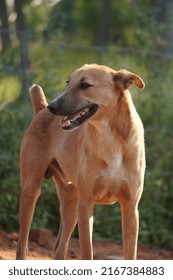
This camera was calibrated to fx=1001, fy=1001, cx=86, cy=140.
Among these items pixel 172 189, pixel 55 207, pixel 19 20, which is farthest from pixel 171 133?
pixel 19 20

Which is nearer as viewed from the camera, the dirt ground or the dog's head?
the dog's head

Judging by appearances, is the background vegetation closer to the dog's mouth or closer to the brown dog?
the brown dog

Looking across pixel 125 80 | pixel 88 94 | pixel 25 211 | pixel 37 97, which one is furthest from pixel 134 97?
pixel 88 94

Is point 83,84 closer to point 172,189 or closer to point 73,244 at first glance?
point 73,244

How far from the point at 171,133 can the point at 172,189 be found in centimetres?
67

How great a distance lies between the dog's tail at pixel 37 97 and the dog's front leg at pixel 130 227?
159 cm

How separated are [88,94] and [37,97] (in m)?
1.45

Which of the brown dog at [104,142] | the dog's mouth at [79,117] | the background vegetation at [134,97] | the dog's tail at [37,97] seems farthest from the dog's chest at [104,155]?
the background vegetation at [134,97]

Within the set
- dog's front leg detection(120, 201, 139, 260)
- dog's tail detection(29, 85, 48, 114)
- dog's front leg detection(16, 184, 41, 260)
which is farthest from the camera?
dog's tail detection(29, 85, 48, 114)

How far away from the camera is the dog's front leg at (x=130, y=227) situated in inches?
302

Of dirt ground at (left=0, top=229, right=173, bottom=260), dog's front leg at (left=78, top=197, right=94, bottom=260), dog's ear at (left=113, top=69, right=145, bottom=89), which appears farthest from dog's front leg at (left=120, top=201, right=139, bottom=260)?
dirt ground at (left=0, top=229, right=173, bottom=260)

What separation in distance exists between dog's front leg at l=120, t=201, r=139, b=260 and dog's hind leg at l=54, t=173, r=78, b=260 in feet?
3.16

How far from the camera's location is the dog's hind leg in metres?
8.60

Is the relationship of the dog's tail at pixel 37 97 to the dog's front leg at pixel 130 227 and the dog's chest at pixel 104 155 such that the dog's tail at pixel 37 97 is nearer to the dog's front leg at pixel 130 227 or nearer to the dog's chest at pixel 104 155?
the dog's chest at pixel 104 155
